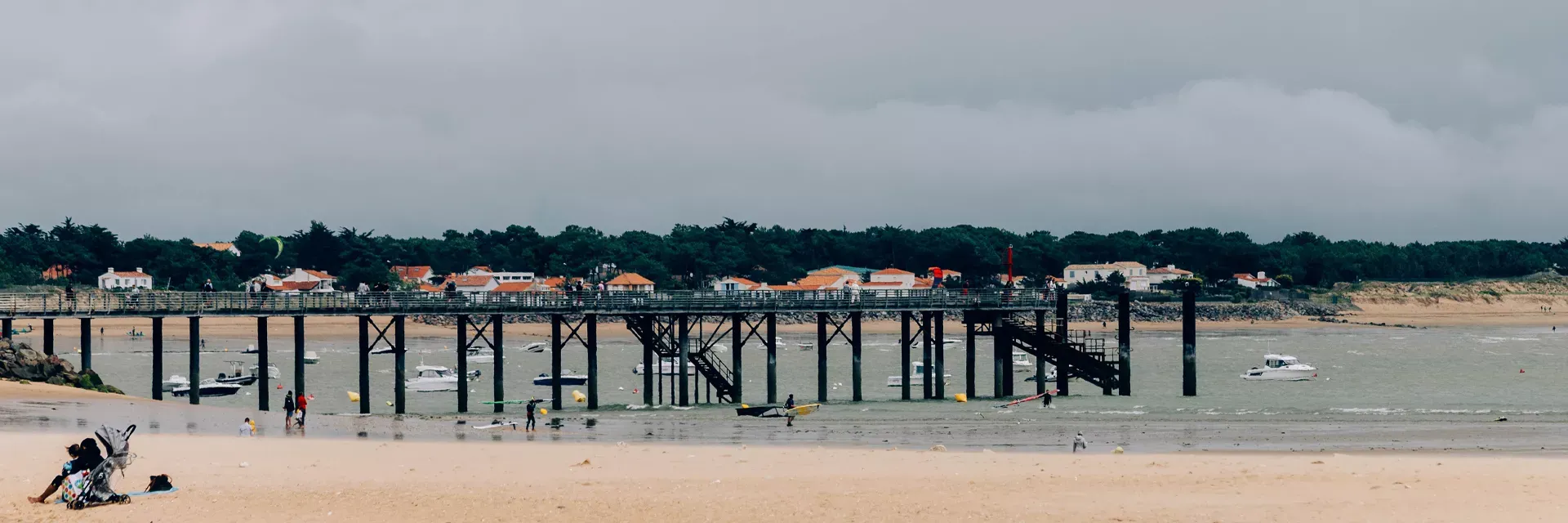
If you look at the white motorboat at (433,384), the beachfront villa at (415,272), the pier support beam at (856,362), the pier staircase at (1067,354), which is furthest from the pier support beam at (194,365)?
the beachfront villa at (415,272)

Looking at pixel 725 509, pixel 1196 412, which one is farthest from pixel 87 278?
pixel 725 509

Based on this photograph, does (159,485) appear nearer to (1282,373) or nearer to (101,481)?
(101,481)

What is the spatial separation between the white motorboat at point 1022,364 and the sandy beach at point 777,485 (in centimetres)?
5446

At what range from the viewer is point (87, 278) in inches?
6196

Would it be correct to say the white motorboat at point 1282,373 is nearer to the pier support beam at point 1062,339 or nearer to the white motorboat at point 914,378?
the white motorboat at point 914,378

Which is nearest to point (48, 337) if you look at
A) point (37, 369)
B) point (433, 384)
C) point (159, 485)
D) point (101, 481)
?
point (37, 369)

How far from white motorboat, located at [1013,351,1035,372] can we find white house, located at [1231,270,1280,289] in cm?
9781

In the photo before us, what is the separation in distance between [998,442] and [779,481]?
495 inches

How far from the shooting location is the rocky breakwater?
4334 cm

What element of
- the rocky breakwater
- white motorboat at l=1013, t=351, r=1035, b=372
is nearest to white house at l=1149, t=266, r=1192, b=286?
white motorboat at l=1013, t=351, r=1035, b=372

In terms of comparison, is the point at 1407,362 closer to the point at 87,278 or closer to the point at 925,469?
the point at 925,469

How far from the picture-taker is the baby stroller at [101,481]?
20359 mm

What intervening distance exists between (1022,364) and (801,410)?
45667mm

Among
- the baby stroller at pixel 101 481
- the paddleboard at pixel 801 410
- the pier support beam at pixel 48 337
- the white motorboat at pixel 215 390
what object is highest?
the pier support beam at pixel 48 337
